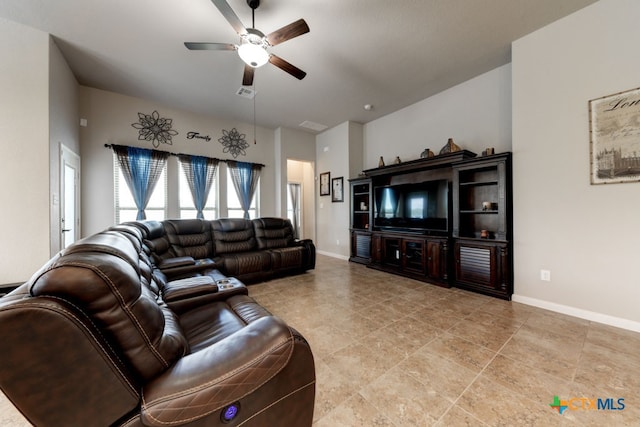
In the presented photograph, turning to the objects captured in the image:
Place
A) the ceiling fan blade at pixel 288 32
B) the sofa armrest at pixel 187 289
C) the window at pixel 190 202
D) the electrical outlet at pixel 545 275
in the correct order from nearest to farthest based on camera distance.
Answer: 1. the sofa armrest at pixel 187 289
2. the ceiling fan blade at pixel 288 32
3. the electrical outlet at pixel 545 275
4. the window at pixel 190 202

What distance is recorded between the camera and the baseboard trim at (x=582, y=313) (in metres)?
2.28

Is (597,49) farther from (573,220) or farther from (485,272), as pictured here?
(485,272)

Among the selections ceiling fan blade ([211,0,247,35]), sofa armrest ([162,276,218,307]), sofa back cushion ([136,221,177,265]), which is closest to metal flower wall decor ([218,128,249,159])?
sofa back cushion ([136,221,177,265])

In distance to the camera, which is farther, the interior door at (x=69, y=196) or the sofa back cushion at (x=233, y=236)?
the sofa back cushion at (x=233, y=236)

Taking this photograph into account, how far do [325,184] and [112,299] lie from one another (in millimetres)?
5651

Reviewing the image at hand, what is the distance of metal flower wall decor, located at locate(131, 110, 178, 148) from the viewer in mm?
4609

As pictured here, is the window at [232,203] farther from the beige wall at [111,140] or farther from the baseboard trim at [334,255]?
the baseboard trim at [334,255]

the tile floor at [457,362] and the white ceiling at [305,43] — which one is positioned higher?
the white ceiling at [305,43]

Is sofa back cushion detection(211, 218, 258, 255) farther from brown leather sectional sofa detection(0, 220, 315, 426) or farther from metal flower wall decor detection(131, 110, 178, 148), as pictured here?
brown leather sectional sofa detection(0, 220, 315, 426)

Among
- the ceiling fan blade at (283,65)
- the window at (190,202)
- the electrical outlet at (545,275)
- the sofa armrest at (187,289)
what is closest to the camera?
the sofa armrest at (187,289)

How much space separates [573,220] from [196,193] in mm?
5889

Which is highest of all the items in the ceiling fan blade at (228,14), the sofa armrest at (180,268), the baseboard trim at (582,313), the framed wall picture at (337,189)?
the ceiling fan blade at (228,14)

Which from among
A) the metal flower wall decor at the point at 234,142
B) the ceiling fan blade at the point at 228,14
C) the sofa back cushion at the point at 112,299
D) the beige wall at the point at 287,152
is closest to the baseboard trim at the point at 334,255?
the beige wall at the point at 287,152

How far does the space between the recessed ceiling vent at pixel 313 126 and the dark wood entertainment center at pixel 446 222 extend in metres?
1.96
